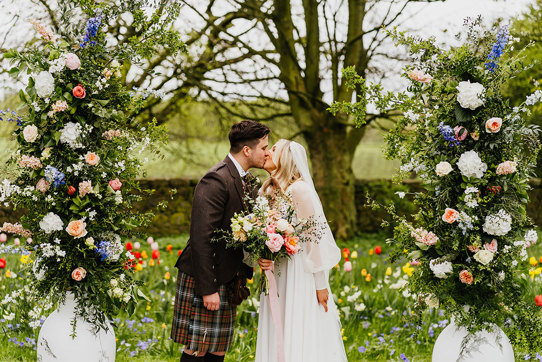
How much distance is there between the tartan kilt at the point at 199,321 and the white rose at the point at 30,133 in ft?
4.23

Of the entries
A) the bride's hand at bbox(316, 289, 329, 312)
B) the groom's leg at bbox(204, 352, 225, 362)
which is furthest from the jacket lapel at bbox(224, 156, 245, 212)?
the groom's leg at bbox(204, 352, 225, 362)

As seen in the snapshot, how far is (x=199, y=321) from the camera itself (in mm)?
3840

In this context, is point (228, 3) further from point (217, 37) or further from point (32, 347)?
point (32, 347)

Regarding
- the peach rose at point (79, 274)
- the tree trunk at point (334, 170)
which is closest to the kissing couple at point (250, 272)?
the peach rose at point (79, 274)

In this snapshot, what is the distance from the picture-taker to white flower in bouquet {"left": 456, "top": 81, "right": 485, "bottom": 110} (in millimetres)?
3437

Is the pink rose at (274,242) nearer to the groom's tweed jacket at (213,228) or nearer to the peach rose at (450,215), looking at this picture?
the groom's tweed jacket at (213,228)

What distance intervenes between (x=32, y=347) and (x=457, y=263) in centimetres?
349

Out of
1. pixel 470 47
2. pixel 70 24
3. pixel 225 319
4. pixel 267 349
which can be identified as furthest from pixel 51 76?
pixel 470 47

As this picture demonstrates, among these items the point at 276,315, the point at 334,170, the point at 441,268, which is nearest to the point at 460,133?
the point at 441,268

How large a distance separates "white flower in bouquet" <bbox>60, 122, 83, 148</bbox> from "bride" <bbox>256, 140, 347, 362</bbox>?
1.28 metres

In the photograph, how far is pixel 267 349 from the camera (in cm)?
407

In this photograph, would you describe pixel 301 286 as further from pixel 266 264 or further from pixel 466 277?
pixel 466 277

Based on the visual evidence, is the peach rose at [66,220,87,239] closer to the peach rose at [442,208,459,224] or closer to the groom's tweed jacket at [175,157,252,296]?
the groom's tweed jacket at [175,157,252,296]

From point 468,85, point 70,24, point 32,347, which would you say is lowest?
point 32,347
